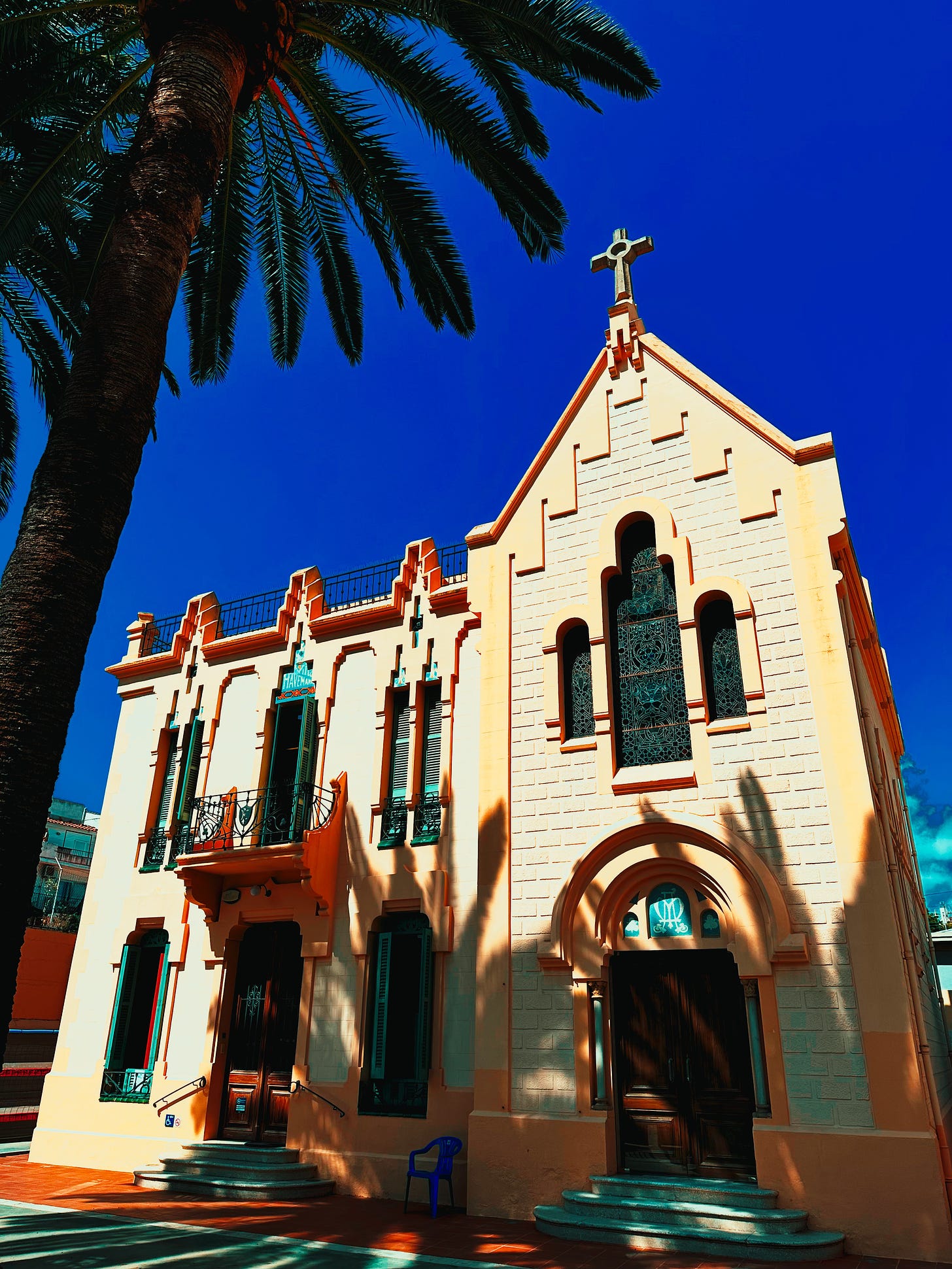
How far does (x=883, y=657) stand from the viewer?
55.6 feet

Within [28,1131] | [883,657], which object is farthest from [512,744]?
[28,1131]

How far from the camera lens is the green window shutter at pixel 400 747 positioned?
1447 centimetres

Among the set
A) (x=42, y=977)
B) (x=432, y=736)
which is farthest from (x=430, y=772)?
(x=42, y=977)

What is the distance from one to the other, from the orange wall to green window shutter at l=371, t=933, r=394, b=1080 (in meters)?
15.5

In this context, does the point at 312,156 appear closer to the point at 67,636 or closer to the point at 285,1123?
the point at 67,636

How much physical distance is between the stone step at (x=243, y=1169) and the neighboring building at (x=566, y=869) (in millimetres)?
493

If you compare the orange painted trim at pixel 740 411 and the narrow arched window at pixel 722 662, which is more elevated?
the orange painted trim at pixel 740 411

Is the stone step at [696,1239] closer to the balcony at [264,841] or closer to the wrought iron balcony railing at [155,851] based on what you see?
the balcony at [264,841]

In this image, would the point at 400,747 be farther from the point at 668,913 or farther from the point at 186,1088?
the point at 186,1088

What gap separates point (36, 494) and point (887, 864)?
9527 millimetres

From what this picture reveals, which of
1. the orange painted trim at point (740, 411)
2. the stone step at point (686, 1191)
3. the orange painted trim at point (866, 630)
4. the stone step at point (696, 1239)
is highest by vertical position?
the orange painted trim at point (740, 411)

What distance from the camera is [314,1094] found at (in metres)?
13.0

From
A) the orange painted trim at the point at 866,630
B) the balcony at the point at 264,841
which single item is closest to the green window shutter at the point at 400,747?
the balcony at the point at 264,841

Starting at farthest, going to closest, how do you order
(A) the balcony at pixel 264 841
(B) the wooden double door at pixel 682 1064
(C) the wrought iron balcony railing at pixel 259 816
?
(C) the wrought iron balcony railing at pixel 259 816 < (A) the balcony at pixel 264 841 < (B) the wooden double door at pixel 682 1064
